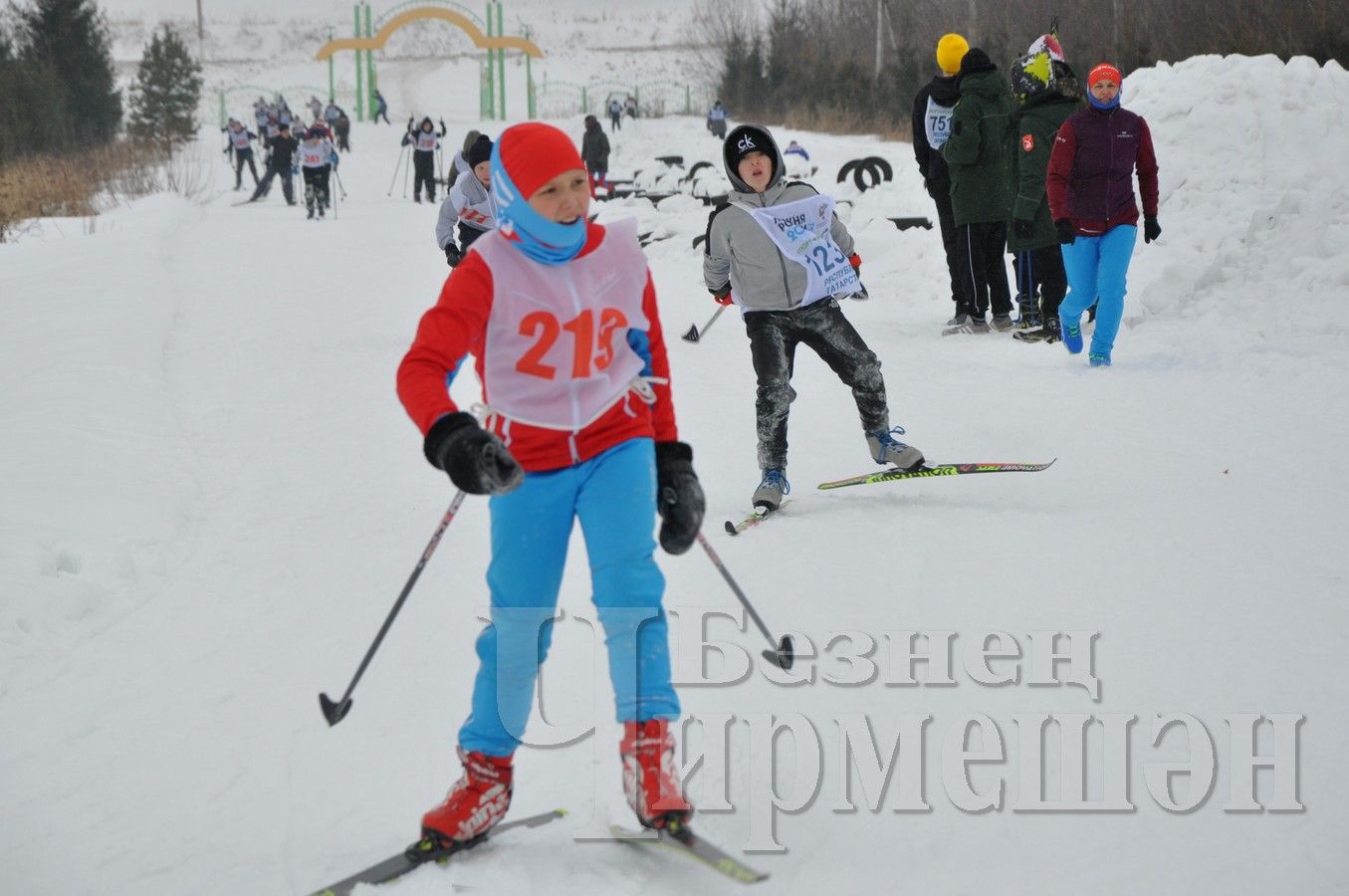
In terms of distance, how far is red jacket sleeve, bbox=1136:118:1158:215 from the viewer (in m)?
7.87

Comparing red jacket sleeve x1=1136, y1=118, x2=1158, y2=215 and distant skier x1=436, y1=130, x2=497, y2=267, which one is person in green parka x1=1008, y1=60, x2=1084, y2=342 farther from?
distant skier x1=436, y1=130, x2=497, y2=267

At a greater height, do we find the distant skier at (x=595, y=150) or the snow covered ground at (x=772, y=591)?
the distant skier at (x=595, y=150)

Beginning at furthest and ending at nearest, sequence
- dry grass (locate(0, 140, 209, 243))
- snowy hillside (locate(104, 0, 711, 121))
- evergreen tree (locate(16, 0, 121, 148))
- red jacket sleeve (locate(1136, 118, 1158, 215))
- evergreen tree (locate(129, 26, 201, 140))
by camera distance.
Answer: snowy hillside (locate(104, 0, 711, 121))
evergreen tree (locate(129, 26, 201, 140))
evergreen tree (locate(16, 0, 121, 148))
dry grass (locate(0, 140, 209, 243))
red jacket sleeve (locate(1136, 118, 1158, 215))

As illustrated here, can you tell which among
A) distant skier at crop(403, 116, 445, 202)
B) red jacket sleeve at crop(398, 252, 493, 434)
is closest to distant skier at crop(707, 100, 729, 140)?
distant skier at crop(403, 116, 445, 202)

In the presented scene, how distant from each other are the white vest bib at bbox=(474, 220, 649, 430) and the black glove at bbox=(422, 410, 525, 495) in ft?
0.79

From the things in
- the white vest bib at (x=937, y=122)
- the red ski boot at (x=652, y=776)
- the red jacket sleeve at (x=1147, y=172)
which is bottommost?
the red ski boot at (x=652, y=776)

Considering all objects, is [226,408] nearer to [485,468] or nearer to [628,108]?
[485,468]

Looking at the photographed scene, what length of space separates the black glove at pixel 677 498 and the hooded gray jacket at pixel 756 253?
2475 millimetres

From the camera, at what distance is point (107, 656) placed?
4227mm

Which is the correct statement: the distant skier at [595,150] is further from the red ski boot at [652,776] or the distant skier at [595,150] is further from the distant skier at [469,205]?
the red ski boot at [652,776]

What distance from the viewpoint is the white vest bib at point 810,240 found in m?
5.42

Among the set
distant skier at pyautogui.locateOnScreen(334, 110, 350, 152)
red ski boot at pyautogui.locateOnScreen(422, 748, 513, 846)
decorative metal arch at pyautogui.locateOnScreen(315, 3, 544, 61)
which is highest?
decorative metal arch at pyautogui.locateOnScreen(315, 3, 544, 61)

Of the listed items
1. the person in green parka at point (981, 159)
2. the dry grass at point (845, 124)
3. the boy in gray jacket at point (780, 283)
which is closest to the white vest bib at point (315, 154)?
the dry grass at point (845, 124)

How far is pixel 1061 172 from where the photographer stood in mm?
7906
